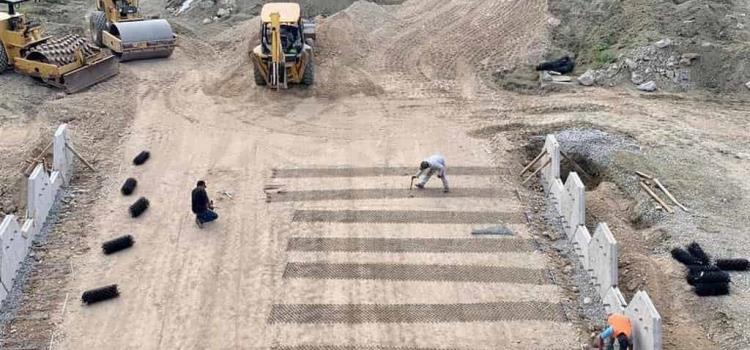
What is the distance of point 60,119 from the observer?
20.0 metres

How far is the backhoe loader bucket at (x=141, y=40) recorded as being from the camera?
77.9ft

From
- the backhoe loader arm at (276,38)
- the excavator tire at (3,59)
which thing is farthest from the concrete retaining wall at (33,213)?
the excavator tire at (3,59)

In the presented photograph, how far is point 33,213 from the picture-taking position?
48.6ft

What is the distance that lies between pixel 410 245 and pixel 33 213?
6.95m

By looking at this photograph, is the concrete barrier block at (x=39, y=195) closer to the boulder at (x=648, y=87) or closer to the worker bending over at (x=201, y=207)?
the worker bending over at (x=201, y=207)

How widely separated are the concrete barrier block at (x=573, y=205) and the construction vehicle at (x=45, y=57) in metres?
13.6

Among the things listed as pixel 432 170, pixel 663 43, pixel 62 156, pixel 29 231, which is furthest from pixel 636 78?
pixel 29 231

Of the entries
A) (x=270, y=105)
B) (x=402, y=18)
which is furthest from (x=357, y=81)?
(x=402, y=18)

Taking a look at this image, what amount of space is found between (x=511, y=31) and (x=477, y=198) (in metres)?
10.3

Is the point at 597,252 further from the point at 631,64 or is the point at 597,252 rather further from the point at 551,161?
the point at 631,64

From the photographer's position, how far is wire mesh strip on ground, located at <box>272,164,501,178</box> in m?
17.4

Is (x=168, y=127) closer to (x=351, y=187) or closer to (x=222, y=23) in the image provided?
(x=351, y=187)

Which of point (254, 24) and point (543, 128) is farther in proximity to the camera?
point (254, 24)

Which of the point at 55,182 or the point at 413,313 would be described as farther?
the point at 55,182
